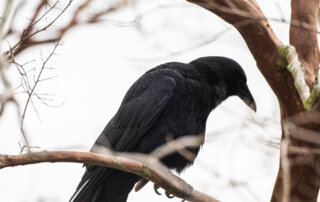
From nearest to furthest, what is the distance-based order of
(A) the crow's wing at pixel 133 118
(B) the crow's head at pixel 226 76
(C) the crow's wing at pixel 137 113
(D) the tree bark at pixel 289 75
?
1. (D) the tree bark at pixel 289 75
2. (A) the crow's wing at pixel 133 118
3. (C) the crow's wing at pixel 137 113
4. (B) the crow's head at pixel 226 76

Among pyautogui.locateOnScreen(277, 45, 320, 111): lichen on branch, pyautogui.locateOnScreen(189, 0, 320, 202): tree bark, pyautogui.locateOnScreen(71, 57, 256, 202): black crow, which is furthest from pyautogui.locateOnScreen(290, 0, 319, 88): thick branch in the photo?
pyautogui.locateOnScreen(71, 57, 256, 202): black crow

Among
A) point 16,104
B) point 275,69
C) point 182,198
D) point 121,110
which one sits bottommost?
point 182,198

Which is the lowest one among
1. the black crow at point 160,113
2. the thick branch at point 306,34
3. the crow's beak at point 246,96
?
the crow's beak at point 246,96

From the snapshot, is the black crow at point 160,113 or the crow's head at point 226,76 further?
the crow's head at point 226,76

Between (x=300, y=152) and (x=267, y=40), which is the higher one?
(x=267, y=40)

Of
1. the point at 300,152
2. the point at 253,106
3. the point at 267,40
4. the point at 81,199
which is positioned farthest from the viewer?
the point at 253,106

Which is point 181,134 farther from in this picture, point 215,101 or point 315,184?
point 315,184

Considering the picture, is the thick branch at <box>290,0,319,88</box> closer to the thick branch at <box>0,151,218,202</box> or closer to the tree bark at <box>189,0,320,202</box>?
the tree bark at <box>189,0,320,202</box>

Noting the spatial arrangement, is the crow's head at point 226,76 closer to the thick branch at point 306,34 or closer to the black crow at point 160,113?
the black crow at point 160,113

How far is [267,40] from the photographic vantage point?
160 inches

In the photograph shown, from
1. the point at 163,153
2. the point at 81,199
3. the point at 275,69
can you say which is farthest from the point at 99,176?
the point at 275,69

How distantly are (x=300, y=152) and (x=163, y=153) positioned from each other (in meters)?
1.41

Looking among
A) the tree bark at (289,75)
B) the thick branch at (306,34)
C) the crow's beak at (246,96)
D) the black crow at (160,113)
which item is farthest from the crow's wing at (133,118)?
the thick branch at (306,34)

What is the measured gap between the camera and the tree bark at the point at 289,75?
384 cm
